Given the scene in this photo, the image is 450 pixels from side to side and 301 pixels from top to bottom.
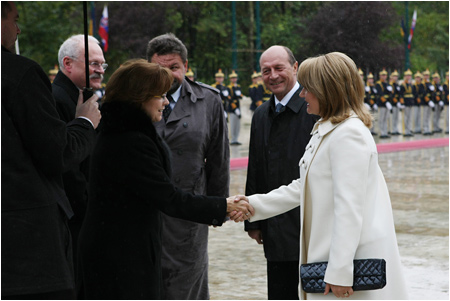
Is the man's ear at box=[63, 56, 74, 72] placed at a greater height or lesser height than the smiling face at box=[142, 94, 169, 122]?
greater

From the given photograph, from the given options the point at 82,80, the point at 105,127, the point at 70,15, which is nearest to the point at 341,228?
the point at 105,127

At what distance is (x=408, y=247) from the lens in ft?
29.2

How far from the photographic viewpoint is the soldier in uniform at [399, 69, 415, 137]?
3123 centimetres

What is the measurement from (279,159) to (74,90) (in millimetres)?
1277

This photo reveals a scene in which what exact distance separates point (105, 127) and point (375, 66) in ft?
113

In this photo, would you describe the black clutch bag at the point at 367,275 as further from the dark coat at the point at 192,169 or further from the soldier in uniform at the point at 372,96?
the soldier in uniform at the point at 372,96

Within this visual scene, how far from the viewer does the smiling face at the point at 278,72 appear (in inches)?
209

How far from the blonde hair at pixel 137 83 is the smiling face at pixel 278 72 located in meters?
1.40

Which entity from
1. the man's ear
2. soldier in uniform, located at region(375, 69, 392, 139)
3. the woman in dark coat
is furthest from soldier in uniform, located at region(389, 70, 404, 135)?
the woman in dark coat

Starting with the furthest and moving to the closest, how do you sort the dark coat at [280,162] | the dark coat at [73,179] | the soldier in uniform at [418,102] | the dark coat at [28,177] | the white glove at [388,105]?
1. the soldier in uniform at [418,102]
2. the white glove at [388,105]
3. the dark coat at [280,162]
4. the dark coat at [73,179]
5. the dark coat at [28,177]

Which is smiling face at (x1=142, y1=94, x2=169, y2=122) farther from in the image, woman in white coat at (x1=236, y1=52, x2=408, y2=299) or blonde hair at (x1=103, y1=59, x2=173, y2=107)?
woman in white coat at (x1=236, y1=52, x2=408, y2=299)

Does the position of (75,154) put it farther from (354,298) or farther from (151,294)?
(354,298)

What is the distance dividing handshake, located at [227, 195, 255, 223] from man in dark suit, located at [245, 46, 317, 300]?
23.5 inches

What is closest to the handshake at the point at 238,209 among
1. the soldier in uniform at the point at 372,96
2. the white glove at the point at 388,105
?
the white glove at the point at 388,105
